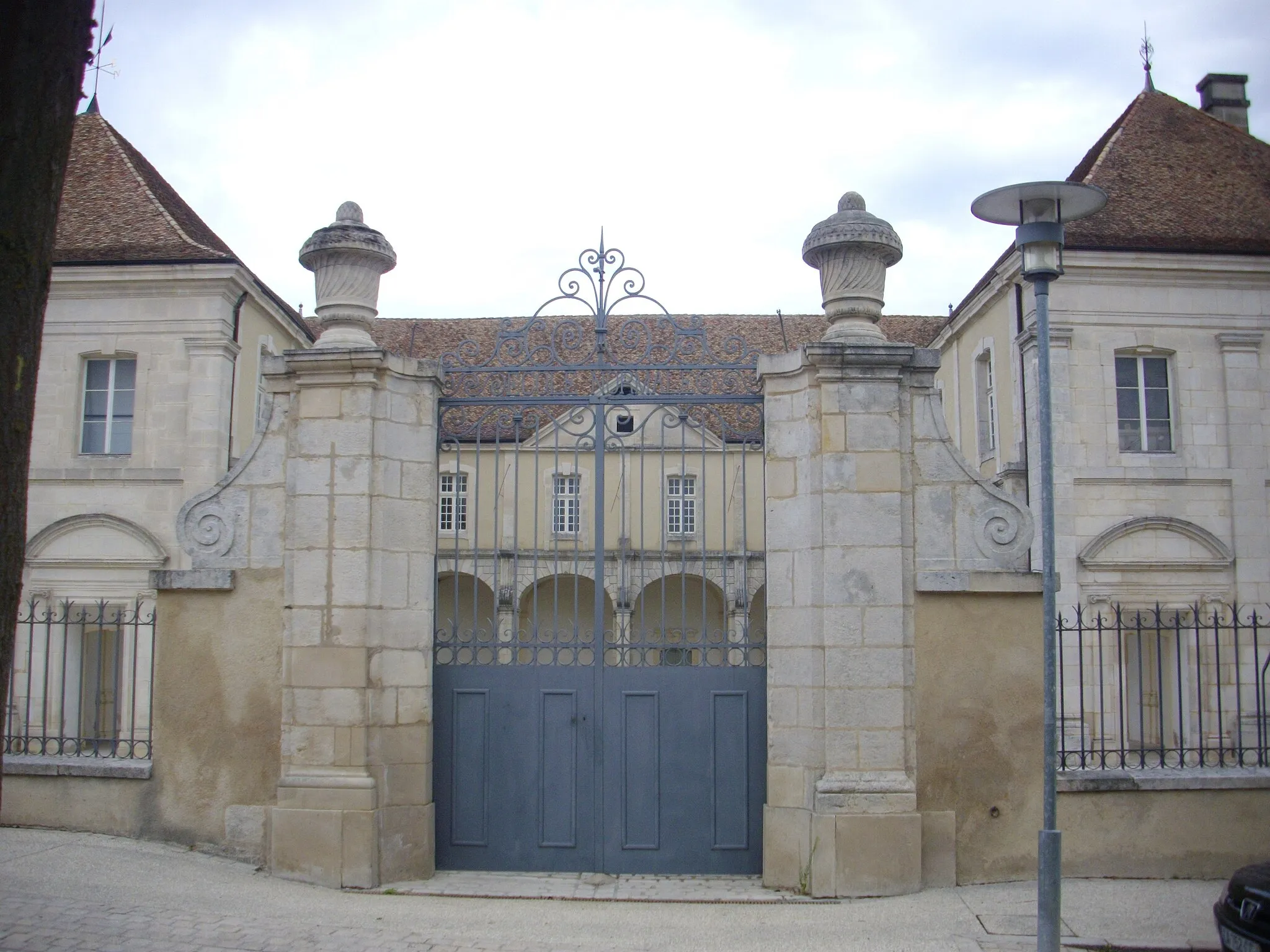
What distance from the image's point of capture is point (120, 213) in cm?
2012

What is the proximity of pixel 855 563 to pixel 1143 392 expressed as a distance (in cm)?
1295

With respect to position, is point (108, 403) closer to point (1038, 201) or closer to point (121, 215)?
point (121, 215)

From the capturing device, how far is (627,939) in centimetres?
614

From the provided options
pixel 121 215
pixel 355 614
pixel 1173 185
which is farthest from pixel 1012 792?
pixel 121 215

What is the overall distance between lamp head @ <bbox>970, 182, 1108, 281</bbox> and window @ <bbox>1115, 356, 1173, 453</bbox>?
12.9 meters

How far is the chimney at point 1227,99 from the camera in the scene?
22141mm

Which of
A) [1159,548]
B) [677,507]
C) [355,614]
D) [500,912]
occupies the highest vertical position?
[677,507]

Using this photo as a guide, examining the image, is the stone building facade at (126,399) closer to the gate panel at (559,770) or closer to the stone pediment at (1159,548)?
the gate panel at (559,770)

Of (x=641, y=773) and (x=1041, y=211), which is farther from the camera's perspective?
(x=641, y=773)

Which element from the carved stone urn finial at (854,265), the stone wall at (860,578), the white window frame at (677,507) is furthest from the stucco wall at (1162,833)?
the white window frame at (677,507)

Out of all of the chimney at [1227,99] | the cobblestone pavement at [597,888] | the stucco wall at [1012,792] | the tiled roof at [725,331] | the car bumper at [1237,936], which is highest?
the chimney at [1227,99]

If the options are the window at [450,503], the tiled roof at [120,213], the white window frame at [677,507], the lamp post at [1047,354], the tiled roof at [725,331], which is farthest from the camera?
the tiled roof at [725,331]

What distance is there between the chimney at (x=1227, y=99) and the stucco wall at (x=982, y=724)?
753 inches

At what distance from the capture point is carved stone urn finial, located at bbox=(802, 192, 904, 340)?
740 cm
